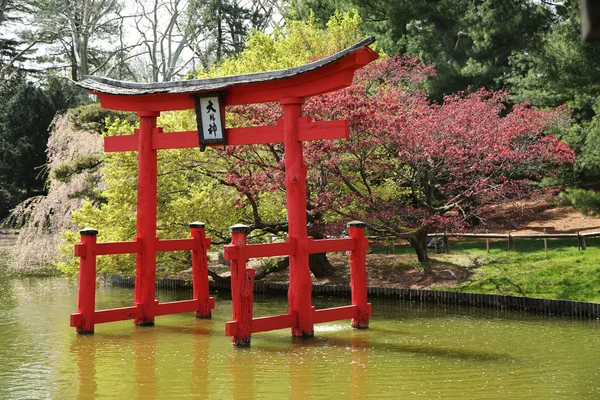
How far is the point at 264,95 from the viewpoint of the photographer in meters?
10.4

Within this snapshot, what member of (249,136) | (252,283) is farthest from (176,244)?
(252,283)

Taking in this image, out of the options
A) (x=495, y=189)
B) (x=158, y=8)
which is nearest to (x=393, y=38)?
(x=495, y=189)

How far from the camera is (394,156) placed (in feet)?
50.8

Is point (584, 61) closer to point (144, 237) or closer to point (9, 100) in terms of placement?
point (144, 237)

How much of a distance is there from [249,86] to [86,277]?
3.49m

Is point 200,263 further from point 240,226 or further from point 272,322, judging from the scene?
point 240,226

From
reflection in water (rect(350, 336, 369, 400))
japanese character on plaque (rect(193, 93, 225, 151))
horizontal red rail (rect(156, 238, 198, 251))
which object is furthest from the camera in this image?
horizontal red rail (rect(156, 238, 198, 251))

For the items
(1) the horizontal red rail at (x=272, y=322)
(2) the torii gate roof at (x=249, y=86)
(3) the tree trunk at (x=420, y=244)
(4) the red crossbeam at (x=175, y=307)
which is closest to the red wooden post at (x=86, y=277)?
(4) the red crossbeam at (x=175, y=307)

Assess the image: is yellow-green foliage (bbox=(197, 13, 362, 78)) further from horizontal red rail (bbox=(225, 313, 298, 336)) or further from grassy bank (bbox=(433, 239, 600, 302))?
horizontal red rail (bbox=(225, 313, 298, 336))

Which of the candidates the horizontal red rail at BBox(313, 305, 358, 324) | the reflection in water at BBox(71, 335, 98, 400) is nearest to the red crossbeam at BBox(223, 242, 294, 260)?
the horizontal red rail at BBox(313, 305, 358, 324)

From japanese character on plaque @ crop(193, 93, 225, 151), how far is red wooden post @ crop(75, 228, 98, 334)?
2.01 m

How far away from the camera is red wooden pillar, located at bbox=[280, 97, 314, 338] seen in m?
9.88

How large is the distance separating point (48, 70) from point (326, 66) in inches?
1154

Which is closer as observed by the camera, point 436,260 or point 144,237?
point 144,237
